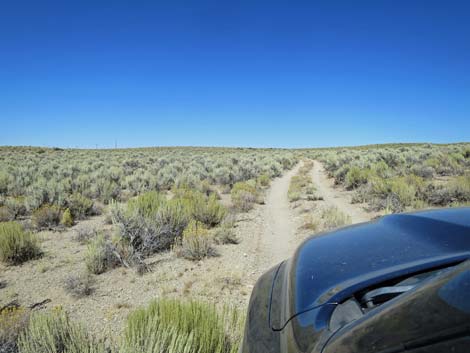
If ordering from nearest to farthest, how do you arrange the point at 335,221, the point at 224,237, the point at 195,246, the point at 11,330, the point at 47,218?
the point at 11,330, the point at 195,246, the point at 224,237, the point at 335,221, the point at 47,218

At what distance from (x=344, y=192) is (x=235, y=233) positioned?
781 cm

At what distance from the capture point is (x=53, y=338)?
239 centimetres

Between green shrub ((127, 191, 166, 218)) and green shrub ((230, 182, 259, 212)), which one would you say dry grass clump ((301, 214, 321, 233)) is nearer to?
green shrub ((230, 182, 259, 212))

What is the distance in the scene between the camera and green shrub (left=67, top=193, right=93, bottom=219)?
9.02 meters

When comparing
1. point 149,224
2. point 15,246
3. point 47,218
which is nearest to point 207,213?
point 149,224

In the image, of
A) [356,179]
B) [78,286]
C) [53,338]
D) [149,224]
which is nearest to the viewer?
[53,338]

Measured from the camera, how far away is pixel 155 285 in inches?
188

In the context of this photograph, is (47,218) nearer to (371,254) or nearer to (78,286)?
(78,286)

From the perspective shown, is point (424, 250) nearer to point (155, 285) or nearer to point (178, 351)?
point (178, 351)

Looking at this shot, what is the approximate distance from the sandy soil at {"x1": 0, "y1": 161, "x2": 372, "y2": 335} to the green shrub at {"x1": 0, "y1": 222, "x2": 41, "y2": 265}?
8.9 inches

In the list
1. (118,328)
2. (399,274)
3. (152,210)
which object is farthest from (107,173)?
(399,274)

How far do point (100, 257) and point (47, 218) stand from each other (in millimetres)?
3743

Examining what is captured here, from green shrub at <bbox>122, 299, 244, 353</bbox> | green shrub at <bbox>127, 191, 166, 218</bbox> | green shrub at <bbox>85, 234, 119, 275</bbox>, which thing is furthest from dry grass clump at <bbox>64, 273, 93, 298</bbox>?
green shrub at <bbox>122, 299, 244, 353</bbox>

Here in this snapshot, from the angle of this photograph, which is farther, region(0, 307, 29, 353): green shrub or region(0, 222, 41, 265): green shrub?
region(0, 222, 41, 265): green shrub
